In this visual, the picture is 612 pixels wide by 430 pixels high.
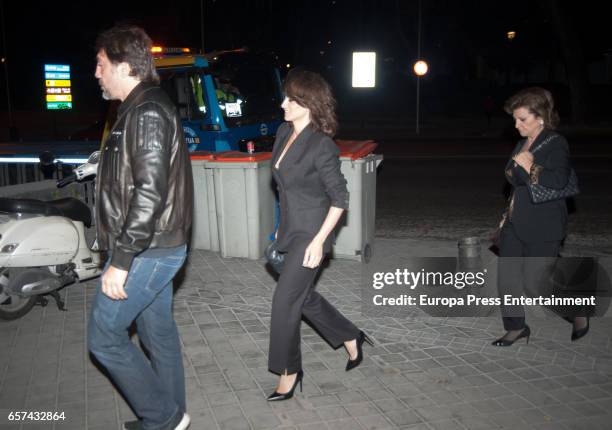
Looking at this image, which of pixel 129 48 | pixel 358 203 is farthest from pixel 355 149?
pixel 129 48

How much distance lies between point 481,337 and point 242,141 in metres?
6.16

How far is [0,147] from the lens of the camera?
9688 mm

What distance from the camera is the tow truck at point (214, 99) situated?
9.95 meters

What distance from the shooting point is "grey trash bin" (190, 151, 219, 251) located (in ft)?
23.3

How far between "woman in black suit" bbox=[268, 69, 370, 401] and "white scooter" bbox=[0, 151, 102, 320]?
1681mm

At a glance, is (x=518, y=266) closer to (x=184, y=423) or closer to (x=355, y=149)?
(x=184, y=423)

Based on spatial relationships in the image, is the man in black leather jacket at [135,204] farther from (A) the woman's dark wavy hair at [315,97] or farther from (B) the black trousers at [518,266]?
A: (B) the black trousers at [518,266]

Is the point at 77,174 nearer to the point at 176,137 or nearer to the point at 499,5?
the point at 176,137

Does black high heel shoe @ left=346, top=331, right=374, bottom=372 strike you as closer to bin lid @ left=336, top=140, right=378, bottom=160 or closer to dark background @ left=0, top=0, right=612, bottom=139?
bin lid @ left=336, top=140, right=378, bottom=160

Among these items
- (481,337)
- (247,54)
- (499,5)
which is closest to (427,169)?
(247,54)

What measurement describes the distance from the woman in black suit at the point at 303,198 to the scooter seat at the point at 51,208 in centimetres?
213

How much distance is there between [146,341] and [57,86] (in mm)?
18869

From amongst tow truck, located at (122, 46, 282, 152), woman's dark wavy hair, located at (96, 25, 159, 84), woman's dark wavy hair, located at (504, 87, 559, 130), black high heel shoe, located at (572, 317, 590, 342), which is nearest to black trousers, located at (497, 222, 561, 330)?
black high heel shoe, located at (572, 317, 590, 342)

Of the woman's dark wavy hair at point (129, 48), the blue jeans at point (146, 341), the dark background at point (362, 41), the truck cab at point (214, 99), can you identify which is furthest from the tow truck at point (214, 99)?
the dark background at point (362, 41)
